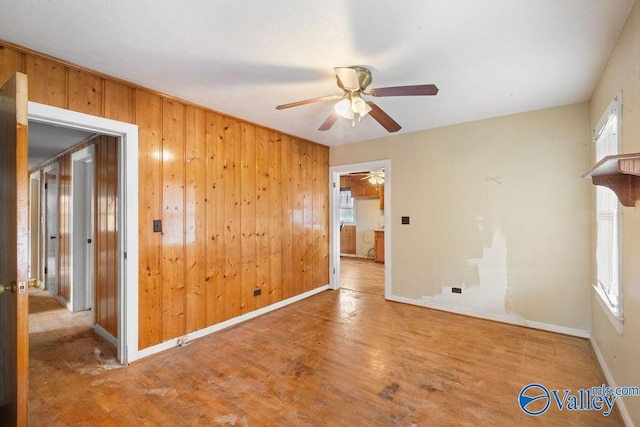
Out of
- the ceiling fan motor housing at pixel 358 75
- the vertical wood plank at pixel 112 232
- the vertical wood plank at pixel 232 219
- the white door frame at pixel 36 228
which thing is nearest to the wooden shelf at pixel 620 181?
the ceiling fan motor housing at pixel 358 75

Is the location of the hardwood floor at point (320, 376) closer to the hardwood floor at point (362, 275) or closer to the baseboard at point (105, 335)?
the baseboard at point (105, 335)

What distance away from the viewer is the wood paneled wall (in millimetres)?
2379

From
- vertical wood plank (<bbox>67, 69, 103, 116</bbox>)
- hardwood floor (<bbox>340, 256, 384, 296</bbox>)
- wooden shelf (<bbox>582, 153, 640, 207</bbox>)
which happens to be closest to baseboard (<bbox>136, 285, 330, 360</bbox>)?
hardwood floor (<bbox>340, 256, 384, 296</bbox>)

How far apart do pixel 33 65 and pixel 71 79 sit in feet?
0.70

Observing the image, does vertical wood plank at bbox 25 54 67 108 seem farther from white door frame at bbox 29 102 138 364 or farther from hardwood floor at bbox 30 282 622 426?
hardwood floor at bbox 30 282 622 426

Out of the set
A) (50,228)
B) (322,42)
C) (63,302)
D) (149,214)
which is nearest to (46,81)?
(149,214)

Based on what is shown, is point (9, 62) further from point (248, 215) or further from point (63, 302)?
point (63, 302)

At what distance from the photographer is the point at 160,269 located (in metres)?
2.73

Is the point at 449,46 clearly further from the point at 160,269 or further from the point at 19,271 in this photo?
the point at 160,269

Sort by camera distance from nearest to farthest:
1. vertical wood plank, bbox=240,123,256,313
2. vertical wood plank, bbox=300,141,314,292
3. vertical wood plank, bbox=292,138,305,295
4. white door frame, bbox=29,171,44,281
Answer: vertical wood plank, bbox=240,123,256,313 < vertical wood plank, bbox=292,138,305,295 < vertical wood plank, bbox=300,141,314,292 < white door frame, bbox=29,171,44,281

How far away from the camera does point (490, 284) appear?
3.48 meters

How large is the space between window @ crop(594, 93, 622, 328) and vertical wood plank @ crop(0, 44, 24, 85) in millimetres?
4125

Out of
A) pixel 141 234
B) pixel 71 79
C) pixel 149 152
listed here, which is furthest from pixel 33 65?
pixel 141 234

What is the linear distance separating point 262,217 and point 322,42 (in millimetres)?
2366
